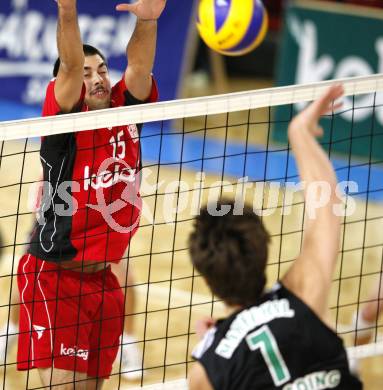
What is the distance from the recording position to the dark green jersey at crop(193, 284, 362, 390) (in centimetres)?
291

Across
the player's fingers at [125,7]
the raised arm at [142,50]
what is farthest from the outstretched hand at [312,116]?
the raised arm at [142,50]

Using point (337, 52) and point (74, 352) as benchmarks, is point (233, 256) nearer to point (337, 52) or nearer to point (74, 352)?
point (74, 352)

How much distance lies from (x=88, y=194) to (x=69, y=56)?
0.66 metres

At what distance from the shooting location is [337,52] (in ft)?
32.2

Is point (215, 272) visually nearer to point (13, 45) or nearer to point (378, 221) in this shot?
point (378, 221)

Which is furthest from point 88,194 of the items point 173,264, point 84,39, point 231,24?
point 84,39

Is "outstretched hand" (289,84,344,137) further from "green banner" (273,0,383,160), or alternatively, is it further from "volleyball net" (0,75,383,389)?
"green banner" (273,0,383,160)

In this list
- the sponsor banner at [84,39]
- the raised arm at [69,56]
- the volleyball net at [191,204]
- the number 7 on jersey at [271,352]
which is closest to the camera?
the number 7 on jersey at [271,352]

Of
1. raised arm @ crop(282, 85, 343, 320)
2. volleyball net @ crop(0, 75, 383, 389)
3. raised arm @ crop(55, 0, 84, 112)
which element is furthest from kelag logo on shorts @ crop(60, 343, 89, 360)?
raised arm @ crop(282, 85, 343, 320)

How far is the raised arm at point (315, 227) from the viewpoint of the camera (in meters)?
2.97

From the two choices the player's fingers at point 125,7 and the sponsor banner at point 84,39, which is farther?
the sponsor banner at point 84,39

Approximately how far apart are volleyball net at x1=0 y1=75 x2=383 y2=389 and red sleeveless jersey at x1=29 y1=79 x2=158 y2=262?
6cm

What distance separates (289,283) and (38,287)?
6.87 feet

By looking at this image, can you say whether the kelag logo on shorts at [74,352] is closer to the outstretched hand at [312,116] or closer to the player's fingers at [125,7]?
the player's fingers at [125,7]
